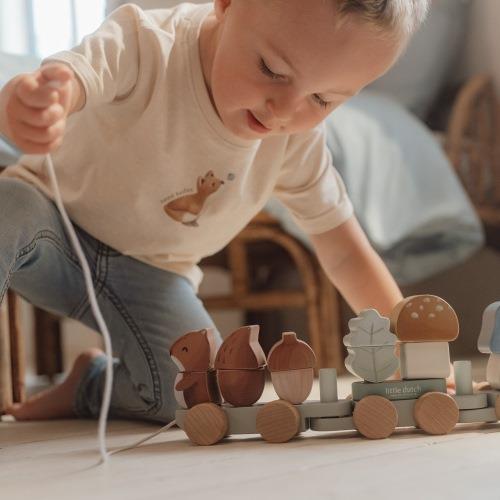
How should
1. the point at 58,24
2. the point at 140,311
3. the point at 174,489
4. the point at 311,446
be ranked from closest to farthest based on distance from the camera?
the point at 174,489, the point at 311,446, the point at 140,311, the point at 58,24

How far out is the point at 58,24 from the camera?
2.12m

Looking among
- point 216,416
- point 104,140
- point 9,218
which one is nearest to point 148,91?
point 104,140

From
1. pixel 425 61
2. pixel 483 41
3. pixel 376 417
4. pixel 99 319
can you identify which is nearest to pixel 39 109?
pixel 99 319

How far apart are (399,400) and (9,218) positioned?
0.45 metres

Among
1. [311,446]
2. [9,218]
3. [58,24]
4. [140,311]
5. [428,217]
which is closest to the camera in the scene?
[311,446]

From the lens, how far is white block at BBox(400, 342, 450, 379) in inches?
31.2

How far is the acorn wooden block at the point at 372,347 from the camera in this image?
2.55 ft

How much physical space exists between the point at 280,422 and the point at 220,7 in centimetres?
44

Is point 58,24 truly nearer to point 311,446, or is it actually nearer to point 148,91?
point 148,91

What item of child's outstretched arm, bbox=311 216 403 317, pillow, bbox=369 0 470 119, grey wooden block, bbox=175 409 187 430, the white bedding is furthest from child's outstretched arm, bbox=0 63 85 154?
pillow, bbox=369 0 470 119

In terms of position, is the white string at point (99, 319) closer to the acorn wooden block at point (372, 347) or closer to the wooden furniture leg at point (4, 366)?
the acorn wooden block at point (372, 347)

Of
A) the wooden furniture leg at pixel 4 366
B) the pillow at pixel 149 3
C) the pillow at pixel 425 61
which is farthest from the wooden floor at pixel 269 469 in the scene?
the pillow at pixel 425 61

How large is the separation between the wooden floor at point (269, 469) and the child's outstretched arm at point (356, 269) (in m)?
0.27

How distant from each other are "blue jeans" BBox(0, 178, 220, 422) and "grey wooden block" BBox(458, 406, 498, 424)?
0.38m
